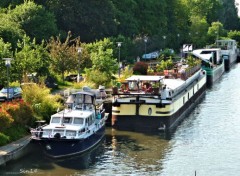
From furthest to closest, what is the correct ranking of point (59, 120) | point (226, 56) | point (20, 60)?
1. point (226, 56)
2. point (20, 60)
3. point (59, 120)

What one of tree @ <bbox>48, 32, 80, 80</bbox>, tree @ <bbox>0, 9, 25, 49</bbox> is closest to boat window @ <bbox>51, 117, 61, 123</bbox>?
tree @ <bbox>0, 9, 25, 49</bbox>

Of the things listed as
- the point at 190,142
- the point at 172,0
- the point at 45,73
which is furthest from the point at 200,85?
the point at 172,0

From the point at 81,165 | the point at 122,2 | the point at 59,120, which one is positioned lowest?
the point at 81,165

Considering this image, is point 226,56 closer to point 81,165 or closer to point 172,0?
point 172,0

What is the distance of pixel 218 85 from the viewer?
96.5 metres

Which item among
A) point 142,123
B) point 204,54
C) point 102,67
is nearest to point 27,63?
point 102,67

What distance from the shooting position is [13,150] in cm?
4538

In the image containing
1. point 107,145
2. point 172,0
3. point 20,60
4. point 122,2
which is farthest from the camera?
point 172,0

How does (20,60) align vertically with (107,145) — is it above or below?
above

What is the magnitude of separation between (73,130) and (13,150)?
496cm

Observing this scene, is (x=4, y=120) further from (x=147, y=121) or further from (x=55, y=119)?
(x=147, y=121)

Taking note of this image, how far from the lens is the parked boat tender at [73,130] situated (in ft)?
152

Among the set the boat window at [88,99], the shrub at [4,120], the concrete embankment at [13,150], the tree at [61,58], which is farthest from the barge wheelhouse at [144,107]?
the tree at [61,58]

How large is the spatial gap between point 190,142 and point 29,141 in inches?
568
